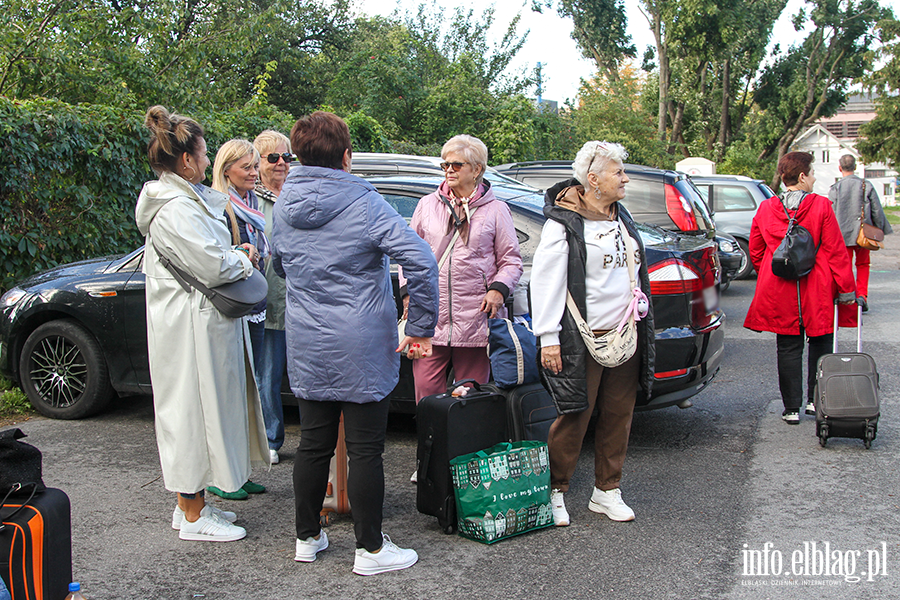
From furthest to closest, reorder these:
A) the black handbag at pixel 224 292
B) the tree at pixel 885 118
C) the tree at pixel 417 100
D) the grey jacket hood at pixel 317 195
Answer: the tree at pixel 885 118
the tree at pixel 417 100
the black handbag at pixel 224 292
the grey jacket hood at pixel 317 195

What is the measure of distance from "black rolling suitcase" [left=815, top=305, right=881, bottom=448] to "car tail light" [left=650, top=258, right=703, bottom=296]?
104 centimetres

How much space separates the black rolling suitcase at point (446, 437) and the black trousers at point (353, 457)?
0.43m

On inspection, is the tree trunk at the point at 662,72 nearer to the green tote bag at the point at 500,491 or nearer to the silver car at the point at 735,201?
the silver car at the point at 735,201

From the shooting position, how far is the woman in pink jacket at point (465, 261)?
420cm

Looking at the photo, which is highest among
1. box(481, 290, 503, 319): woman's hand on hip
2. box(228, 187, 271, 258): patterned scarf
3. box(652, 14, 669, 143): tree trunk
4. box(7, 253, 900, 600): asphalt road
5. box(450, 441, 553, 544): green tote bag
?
box(652, 14, 669, 143): tree trunk

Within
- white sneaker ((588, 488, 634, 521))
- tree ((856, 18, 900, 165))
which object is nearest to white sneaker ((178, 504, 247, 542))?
white sneaker ((588, 488, 634, 521))

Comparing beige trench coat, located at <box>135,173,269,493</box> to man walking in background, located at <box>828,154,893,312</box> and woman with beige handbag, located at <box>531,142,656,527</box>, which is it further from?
man walking in background, located at <box>828,154,893,312</box>

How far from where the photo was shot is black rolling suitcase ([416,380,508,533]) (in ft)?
12.3

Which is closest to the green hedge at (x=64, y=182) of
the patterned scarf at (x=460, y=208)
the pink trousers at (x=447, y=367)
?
the patterned scarf at (x=460, y=208)

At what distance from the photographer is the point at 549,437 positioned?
13.0 feet

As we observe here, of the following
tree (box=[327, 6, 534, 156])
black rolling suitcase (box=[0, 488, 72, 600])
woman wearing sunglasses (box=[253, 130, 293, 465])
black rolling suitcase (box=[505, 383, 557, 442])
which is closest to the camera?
black rolling suitcase (box=[0, 488, 72, 600])

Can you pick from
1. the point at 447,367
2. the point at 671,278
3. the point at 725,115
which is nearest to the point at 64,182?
the point at 447,367

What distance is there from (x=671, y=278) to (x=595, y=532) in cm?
169

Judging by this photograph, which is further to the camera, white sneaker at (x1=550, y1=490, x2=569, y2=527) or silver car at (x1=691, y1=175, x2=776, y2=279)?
silver car at (x1=691, y1=175, x2=776, y2=279)
